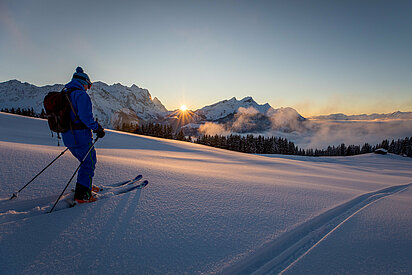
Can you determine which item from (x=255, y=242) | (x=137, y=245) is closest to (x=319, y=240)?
(x=255, y=242)

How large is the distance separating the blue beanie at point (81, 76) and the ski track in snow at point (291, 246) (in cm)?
370

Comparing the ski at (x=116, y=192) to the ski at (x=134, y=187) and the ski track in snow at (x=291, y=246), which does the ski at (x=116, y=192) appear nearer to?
the ski at (x=134, y=187)

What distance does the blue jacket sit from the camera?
2.79m

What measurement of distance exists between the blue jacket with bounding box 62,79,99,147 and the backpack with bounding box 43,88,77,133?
71 millimetres

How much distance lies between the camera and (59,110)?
2.73m

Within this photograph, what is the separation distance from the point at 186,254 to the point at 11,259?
1.65m

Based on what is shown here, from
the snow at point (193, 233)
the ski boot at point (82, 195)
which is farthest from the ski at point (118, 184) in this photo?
Result: the snow at point (193, 233)

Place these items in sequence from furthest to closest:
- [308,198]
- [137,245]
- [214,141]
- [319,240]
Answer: [214,141] < [308,198] < [319,240] < [137,245]

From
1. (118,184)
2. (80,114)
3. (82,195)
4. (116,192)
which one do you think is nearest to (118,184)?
(118,184)

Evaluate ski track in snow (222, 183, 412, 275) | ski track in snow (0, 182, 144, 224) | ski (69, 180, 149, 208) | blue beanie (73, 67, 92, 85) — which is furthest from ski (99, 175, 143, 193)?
ski track in snow (222, 183, 412, 275)

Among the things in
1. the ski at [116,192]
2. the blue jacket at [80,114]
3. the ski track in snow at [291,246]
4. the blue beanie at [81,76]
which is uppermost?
the blue beanie at [81,76]

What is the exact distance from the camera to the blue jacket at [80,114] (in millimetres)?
2793

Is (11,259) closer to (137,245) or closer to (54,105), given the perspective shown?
(137,245)

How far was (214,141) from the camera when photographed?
8712 cm
